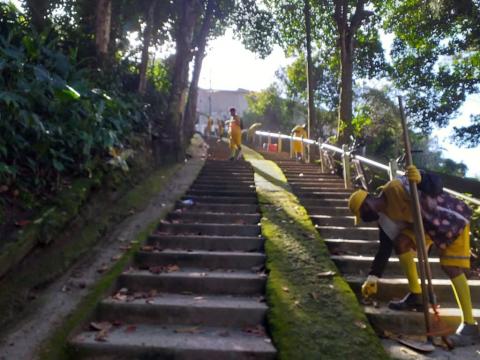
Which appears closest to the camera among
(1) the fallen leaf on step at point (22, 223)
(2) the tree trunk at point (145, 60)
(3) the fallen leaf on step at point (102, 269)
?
(1) the fallen leaf on step at point (22, 223)

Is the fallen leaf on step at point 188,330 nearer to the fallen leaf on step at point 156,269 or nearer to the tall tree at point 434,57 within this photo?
the fallen leaf on step at point 156,269

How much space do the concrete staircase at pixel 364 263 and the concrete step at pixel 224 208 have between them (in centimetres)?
91

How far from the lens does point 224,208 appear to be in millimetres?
7289

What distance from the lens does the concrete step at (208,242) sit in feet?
18.6

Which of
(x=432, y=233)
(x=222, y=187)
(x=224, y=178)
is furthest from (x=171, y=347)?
(x=224, y=178)

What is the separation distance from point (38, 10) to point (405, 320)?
1009cm

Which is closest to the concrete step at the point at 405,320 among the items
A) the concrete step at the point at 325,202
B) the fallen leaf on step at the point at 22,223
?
the fallen leaf on step at the point at 22,223

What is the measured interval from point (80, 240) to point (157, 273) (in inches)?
37.2

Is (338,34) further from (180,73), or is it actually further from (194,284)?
(194,284)

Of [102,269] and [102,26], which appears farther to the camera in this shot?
[102,26]

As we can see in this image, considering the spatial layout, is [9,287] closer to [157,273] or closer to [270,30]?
[157,273]

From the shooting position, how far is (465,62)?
17812 millimetres

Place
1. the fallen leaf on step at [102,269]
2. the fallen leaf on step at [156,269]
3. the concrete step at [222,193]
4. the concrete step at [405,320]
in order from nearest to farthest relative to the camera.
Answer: the concrete step at [405,320] < the fallen leaf on step at [102,269] < the fallen leaf on step at [156,269] < the concrete step at [222,193]

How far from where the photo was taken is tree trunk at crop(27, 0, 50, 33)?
9.30m
